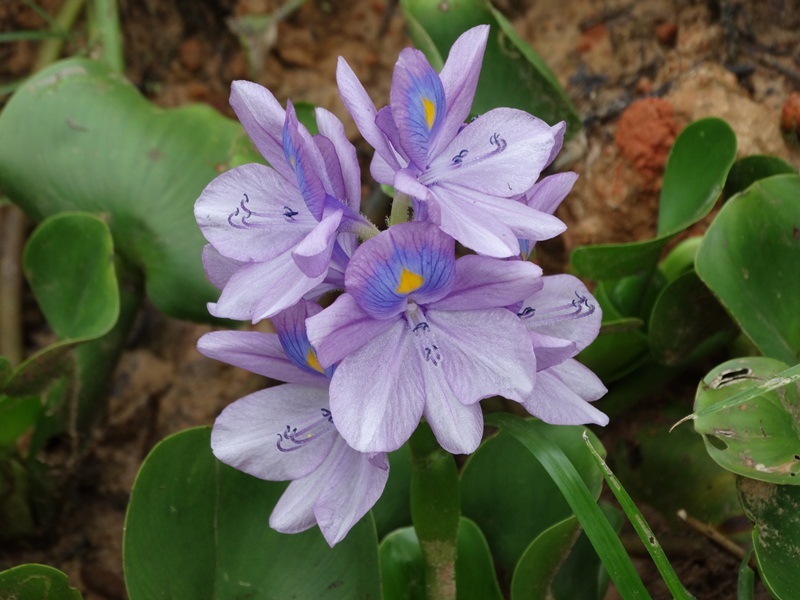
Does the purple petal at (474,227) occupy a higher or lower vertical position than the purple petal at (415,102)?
lower

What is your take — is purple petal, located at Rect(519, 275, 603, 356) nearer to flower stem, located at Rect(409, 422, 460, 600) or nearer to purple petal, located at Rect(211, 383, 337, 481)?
flower stem, located at Rect(409, 422, 460, 600)

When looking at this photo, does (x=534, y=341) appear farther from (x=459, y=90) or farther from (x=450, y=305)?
(x=459, y=90)

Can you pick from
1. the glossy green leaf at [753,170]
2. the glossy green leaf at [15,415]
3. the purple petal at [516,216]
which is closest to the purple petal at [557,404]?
the purple petal at [516,216]

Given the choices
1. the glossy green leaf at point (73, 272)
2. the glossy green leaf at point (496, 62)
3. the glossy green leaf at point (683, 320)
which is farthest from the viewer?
the glossy green leaf at point (496, 62)

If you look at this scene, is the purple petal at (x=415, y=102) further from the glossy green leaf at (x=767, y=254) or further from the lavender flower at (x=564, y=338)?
the glossy green leaf at (x=767, y=254)

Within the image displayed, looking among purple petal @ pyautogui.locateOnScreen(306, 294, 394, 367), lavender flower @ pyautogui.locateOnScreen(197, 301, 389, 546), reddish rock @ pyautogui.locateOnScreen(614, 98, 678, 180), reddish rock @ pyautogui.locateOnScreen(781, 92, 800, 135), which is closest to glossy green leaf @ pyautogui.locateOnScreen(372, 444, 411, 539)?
lavender flower @ pyautogui.locateOnScreen(197, 301, 389, 546)
